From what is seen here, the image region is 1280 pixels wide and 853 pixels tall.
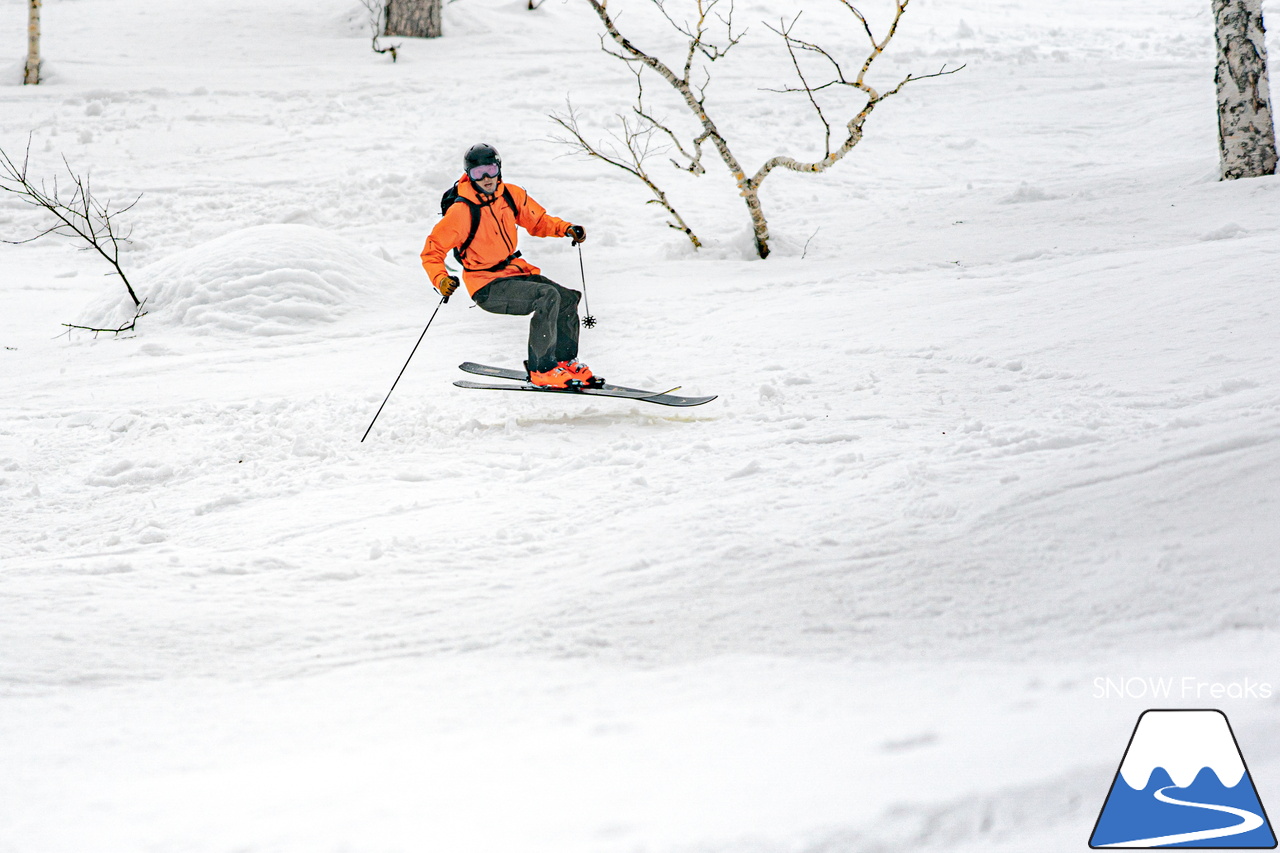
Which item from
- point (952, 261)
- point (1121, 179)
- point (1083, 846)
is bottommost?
point (1083, 846)

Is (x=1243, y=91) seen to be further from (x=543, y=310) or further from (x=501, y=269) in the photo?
(x=501, y=269)

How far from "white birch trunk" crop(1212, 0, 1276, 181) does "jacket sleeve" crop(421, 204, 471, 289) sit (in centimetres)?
752

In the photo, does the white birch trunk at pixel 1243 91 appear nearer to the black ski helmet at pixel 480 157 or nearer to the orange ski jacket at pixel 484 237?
the orange ski jacket at pixel 484 237

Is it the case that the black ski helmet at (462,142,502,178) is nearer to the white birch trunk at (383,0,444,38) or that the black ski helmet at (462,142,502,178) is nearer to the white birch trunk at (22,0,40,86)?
the white birch trunk at (22,0,40,86)

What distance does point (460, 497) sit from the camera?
16.4 ft

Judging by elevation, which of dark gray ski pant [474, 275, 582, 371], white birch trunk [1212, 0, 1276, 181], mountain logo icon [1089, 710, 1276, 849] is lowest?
mountain logo icon [1089, 710, 1276, 849]

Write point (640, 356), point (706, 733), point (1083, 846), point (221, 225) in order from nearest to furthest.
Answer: point (1083, 846)
point (706, 733)
point (640, 356)
point (221, 225)

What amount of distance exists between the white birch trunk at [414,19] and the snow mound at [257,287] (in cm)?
1133

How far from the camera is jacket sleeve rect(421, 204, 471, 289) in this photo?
5.92m

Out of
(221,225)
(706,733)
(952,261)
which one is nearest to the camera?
(706,733)

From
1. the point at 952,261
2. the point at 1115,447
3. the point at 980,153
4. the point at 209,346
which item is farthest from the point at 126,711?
the point at 980,153

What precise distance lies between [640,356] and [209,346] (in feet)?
12.1

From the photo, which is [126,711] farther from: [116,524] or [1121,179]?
[1121,179]

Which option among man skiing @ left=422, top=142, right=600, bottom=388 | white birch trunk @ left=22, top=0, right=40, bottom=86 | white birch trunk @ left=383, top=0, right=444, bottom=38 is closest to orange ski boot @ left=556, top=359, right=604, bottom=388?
man skiing @ left=422, top=142, right=600, bottom=388
